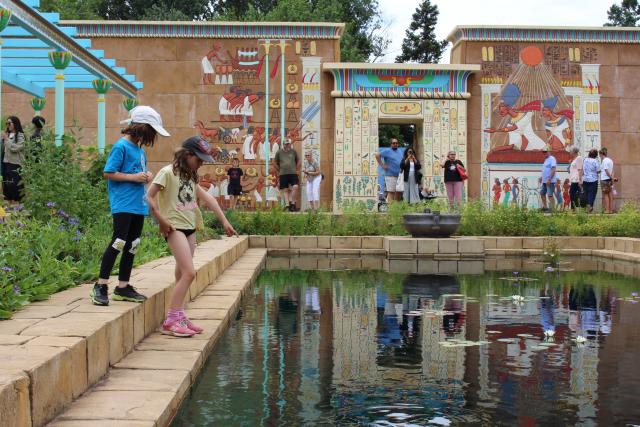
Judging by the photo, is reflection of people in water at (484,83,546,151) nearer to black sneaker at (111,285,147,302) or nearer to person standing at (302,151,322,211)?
person standing at (302,151,322,211)

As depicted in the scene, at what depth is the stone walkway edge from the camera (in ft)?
10.8

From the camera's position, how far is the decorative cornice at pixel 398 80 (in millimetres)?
22062

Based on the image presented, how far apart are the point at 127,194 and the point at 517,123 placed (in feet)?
59.7

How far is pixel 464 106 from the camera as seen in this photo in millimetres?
22219

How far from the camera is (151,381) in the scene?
4.41 m

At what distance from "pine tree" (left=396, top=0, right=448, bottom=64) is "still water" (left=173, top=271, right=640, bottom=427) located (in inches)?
1570

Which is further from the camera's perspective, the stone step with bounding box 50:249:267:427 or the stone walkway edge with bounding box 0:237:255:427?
the stone step with bounding box 50:249:267:427

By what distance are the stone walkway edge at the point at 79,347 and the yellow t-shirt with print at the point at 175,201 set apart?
0.55 meters

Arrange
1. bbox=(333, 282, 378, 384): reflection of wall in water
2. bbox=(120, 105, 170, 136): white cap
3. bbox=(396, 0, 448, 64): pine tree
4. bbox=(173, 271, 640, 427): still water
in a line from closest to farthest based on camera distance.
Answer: bbox=(173, 271, 640, 427): still water, bbox=(333, 282, 378, 384): reflection of wall in water, bbox=(120, 105, 170, 136): white cap, bbox=(396, 0, 448, 64): pine tree

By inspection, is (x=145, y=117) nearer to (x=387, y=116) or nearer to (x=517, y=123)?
(x=387, y=116)

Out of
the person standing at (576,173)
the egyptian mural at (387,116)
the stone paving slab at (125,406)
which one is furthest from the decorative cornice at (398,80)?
the stone paving slab at (125,406)

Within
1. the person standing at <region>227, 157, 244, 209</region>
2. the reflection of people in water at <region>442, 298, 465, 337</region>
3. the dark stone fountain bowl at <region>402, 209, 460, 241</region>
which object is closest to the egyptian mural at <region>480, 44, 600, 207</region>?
the person standing at <region>227, 157, 244, 209</region>

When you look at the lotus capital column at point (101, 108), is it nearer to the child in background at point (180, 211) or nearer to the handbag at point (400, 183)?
the handbag at point (400, 183)

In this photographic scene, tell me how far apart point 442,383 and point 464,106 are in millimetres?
18031
